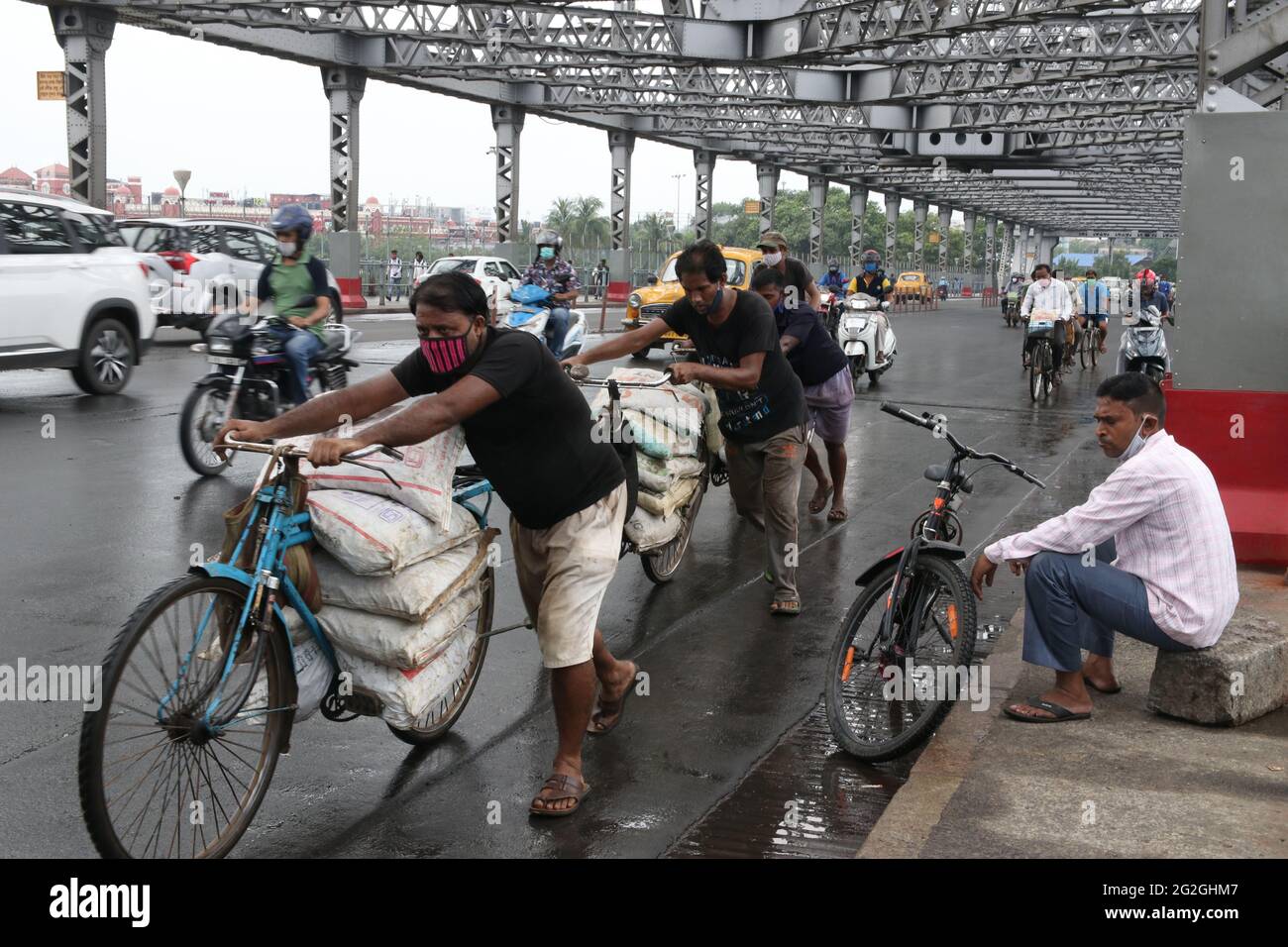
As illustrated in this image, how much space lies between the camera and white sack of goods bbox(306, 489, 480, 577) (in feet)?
14.0

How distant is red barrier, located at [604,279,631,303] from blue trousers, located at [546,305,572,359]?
2982 cm

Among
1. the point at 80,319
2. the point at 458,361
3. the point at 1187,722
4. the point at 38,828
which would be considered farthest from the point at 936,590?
the point at 80,319

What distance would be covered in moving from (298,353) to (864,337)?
1168 centimetres

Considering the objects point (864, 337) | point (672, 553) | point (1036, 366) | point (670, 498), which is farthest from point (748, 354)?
point (864, 337)

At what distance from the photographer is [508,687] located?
5941 millimetres

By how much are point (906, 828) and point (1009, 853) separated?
1.18ft

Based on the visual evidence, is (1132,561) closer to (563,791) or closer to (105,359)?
(563,791)

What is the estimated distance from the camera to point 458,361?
4.45 metres

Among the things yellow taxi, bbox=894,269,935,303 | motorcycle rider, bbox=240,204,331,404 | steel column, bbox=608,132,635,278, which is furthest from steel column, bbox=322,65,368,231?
yellow taxi, bbox=894,269,935,303

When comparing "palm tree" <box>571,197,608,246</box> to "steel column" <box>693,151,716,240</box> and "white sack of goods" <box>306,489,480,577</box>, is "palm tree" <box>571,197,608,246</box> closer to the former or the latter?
"steel column" <box>693,151,716,240</box>

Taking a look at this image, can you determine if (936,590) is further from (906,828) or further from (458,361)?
(458,361)

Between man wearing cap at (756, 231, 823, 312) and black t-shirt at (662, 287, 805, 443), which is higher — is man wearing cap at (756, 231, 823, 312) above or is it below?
above

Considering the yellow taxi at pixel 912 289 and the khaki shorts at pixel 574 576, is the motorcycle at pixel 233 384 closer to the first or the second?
the khaki shorts at pixel 574 576
